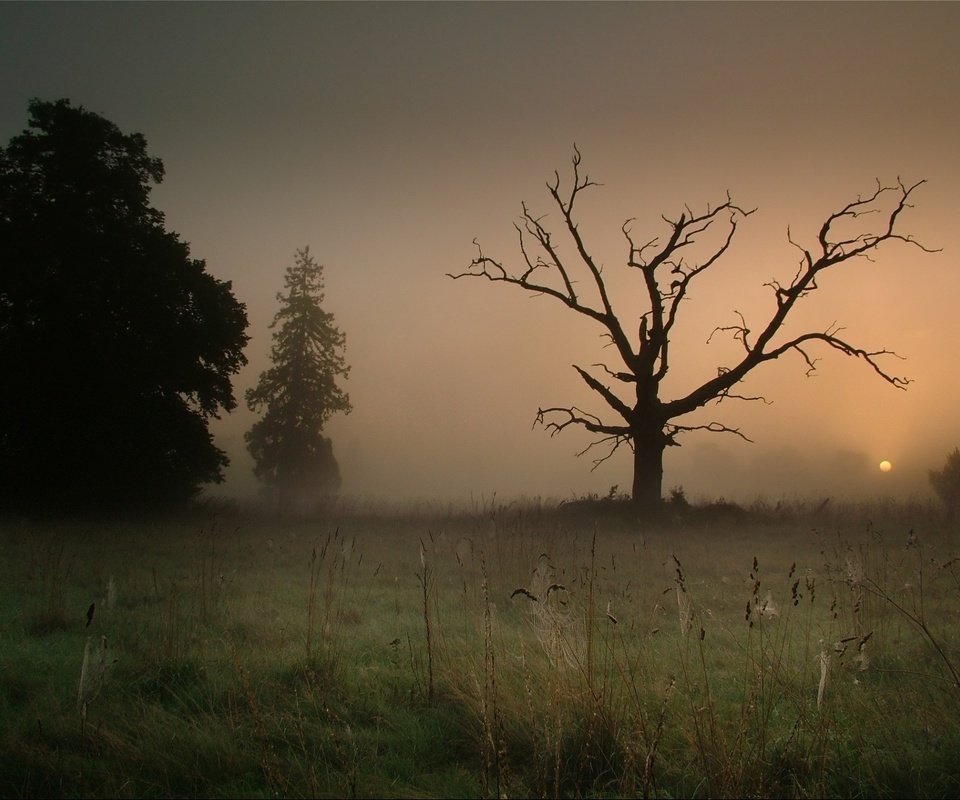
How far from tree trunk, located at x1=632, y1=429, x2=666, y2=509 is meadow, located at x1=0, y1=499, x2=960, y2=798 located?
33.3 feet

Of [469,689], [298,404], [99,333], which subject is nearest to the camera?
[469,689]

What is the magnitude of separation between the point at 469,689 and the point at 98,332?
18.7m

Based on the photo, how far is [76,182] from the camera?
2030 centimetres

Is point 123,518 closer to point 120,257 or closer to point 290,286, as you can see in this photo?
point 120,257

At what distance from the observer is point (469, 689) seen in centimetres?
464

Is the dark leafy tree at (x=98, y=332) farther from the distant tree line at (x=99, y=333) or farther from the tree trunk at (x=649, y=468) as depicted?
the tree trunk at (x=649, y=468)

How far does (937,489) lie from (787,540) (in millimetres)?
9848

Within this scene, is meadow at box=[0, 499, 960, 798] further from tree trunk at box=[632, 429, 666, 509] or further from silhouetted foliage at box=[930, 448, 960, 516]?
silhouetted foliage at box=[930, 448, 960, 516]

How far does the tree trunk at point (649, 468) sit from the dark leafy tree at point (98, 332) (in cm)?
1291

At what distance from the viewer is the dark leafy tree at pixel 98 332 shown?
62.0ft

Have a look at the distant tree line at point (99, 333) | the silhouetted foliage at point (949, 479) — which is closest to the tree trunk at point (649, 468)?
the silhouetted foliage at point (949, 479)

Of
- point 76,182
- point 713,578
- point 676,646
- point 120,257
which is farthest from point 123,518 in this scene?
point 676,646

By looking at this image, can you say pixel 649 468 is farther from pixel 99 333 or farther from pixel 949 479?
pixel 99 333

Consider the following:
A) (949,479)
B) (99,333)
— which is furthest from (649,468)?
(99,333)
